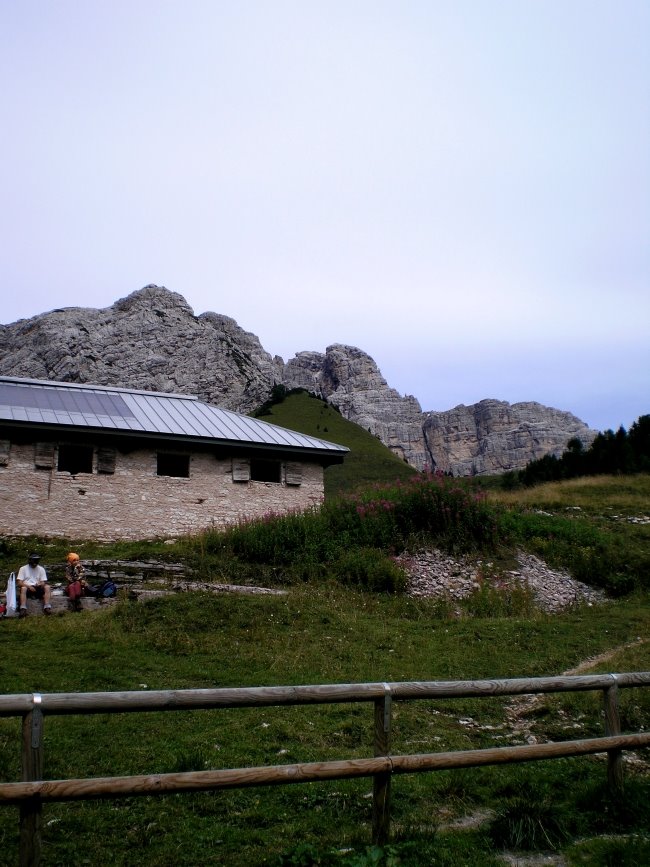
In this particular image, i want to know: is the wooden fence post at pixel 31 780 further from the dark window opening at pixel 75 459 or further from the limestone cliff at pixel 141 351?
the limestone cliff at pixel 141 351

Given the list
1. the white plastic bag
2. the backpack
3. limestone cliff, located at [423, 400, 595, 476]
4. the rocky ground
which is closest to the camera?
the white plastic bag

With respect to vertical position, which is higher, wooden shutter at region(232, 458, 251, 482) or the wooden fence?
wooden shutter at region(232, 458, 251, 482)

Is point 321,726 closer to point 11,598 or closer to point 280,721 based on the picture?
point 280,721

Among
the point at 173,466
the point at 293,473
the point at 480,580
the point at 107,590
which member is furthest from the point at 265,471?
the point at 107,590

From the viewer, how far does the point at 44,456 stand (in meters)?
19.5

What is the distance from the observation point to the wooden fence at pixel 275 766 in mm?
4168

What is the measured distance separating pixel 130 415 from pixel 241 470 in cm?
360

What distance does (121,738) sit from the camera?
22.5 feet

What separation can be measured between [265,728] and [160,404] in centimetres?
1821

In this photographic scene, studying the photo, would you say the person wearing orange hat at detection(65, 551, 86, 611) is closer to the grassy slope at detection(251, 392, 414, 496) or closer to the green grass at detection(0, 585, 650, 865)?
the green grass at detection(0, 585, 650, 865)

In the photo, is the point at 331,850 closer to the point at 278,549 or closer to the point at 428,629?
the point at 428,629

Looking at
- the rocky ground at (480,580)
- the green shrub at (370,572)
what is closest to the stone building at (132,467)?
the green shrub at (370,572)

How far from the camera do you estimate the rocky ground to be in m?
15.6

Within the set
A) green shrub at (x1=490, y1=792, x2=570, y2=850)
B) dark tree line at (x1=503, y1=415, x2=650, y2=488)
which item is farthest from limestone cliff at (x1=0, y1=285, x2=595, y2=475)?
green shrub at (x1=490, y1=792, x2=570, y2=850)
